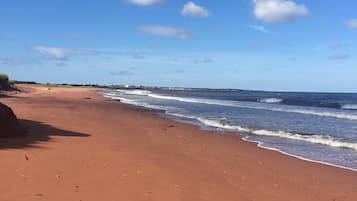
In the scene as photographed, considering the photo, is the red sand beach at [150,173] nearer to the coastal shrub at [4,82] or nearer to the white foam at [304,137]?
the white foam at [304,137]

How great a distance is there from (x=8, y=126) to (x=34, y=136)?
0.94m

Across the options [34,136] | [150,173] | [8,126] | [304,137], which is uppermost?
[8,126]

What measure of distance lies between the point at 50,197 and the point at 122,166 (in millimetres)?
2969

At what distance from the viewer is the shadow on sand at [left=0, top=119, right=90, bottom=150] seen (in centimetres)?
1147

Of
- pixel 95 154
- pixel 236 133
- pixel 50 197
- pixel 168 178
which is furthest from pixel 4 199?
pixel 236 133

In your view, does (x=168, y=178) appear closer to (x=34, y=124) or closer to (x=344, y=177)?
(x=344, y=177)

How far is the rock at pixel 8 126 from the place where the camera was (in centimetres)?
1260

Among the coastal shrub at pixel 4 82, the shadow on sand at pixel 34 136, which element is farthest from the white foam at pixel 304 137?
the coastal shrub at pixel 4 82

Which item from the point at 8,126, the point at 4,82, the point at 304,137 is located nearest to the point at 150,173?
the point at 8,126

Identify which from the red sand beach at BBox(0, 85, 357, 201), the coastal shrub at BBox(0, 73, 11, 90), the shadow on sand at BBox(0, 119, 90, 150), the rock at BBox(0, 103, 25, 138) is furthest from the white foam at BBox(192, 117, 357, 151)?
the coastal shrub at BBox(0, 73, 11, 90)

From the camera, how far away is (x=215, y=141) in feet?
55.8

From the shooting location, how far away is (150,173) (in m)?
9.66

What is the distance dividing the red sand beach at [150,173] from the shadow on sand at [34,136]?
0.10 ft

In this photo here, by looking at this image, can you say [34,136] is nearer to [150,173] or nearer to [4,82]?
[150,173]
